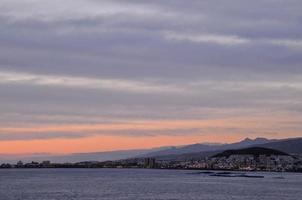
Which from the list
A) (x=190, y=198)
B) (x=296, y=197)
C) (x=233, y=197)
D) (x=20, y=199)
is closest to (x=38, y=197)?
(x=20, y=199)

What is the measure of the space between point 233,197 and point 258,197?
3522mm

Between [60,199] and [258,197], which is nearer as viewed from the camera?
Answer: [60,199]

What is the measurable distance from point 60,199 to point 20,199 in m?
5.33

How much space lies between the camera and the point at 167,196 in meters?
95.2

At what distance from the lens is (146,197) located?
93.3 meters

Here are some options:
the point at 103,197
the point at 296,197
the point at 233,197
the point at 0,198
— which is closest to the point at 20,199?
the point at 0,198

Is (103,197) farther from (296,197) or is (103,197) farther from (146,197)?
(296,197)

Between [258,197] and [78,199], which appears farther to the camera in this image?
[258,197]

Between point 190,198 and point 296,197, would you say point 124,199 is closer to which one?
point 190,198

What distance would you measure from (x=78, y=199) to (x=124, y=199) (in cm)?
598

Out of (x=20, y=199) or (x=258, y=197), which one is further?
(x=258, y=197)

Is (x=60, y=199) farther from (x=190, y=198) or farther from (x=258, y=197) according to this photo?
(x=258, y=197)

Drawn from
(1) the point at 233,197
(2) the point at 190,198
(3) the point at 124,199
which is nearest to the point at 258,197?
(1) the point at 233,197

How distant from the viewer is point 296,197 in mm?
95688
